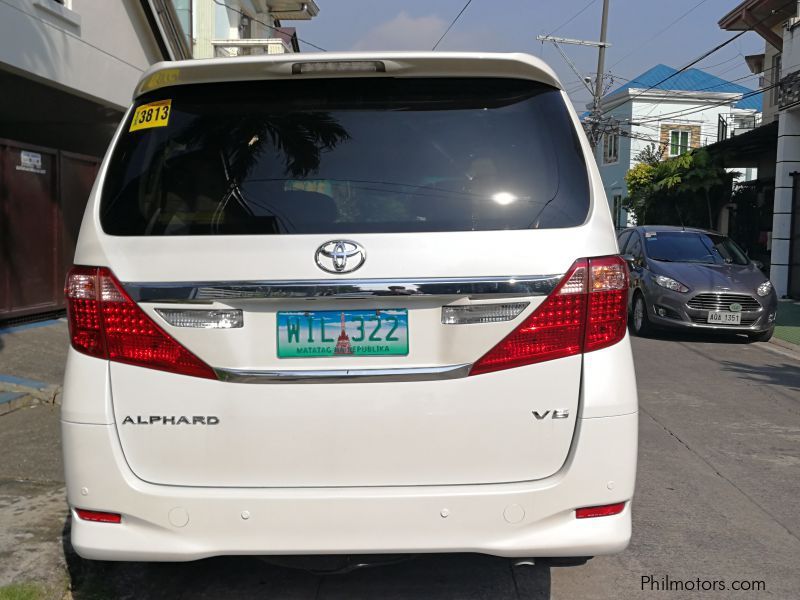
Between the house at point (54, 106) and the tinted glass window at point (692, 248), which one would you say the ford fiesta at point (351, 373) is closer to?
the house at point (54, 106)

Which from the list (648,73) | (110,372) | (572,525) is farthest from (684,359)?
(648,73)

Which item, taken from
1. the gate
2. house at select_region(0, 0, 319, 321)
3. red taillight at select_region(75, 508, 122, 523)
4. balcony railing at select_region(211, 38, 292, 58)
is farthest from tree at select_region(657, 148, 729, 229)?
red taillight at select_region(75, 508, 122, 523)

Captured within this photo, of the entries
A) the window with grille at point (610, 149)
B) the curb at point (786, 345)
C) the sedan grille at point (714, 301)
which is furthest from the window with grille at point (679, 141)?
the sedan grille at point (714, 301)

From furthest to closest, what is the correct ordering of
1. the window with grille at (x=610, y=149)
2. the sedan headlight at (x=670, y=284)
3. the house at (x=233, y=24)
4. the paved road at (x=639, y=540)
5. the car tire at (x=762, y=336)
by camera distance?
the window with grille at (x=610, y=149) → the house at (x=233, y=24) → the car tire at (x=762, y=336) → the sedan headlight at (x=670, y=284) → the paved road at (x=639, y=540)

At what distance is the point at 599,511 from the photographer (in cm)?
269

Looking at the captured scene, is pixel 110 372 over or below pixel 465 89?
below

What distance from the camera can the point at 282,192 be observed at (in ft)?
8.82

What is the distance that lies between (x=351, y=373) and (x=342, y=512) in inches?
17.2

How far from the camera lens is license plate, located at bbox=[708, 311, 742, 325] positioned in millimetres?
10891

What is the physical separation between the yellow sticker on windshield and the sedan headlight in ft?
30.6

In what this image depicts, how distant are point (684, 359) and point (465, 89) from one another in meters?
7.81

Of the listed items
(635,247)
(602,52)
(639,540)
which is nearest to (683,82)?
(602,52)

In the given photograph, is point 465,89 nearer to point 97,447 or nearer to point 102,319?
point 102,319

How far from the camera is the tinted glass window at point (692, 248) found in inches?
470
